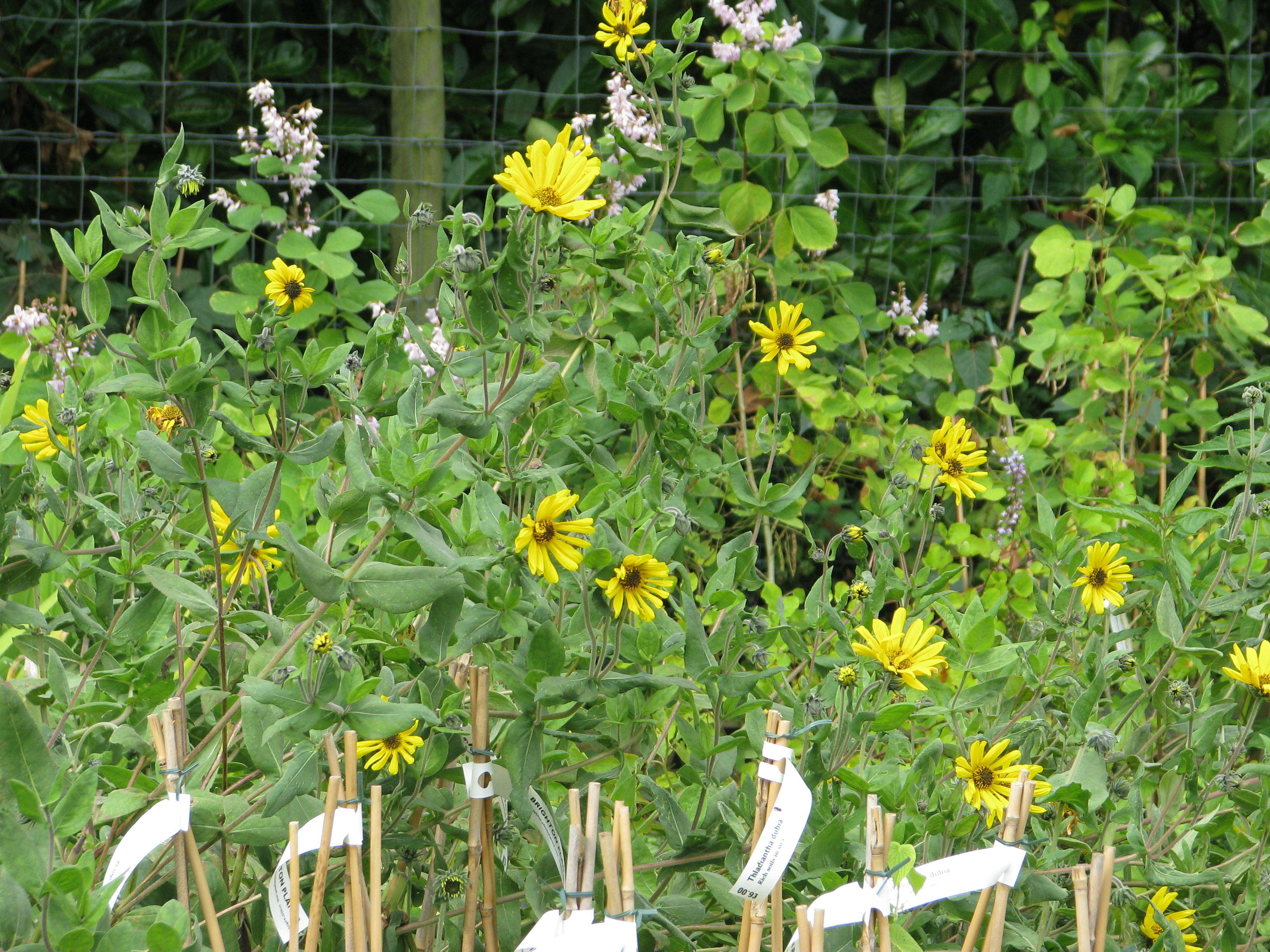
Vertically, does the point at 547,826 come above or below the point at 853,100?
below

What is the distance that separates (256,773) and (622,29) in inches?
28.0

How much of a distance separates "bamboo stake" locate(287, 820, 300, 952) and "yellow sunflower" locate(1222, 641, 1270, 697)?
679mm

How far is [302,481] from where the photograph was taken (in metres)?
1.48

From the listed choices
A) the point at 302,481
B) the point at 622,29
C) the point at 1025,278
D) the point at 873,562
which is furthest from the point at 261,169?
the point at 1025,278

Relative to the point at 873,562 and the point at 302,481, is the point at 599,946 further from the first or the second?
the point at 302,481

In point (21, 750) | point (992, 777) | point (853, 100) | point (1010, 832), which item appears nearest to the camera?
point (21, 750)

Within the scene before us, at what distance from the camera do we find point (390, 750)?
2.85 feet

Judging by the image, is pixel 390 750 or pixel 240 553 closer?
pixel 390 750

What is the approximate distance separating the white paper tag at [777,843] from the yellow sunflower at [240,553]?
0.38 metres

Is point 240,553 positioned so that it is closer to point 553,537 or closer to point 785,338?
point 553,537

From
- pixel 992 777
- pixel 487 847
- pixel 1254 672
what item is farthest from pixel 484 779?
pixel 1254 672

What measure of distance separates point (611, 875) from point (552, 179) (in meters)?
0.43

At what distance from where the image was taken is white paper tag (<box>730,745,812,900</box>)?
0.80 metres

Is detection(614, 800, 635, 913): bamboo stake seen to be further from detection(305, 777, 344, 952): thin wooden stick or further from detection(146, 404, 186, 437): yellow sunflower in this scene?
detection(146, 404, 186, 437): yellow sunflower
